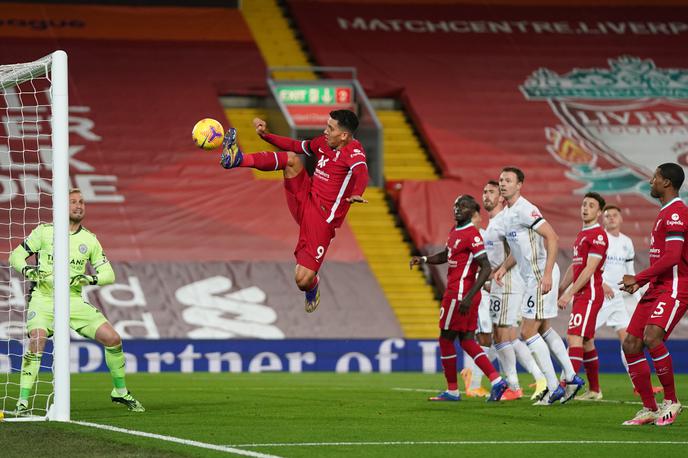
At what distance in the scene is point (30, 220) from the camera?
2067cm

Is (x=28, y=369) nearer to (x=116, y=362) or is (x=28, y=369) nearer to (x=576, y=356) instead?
(x=116, y=362)

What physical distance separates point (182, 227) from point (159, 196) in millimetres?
921

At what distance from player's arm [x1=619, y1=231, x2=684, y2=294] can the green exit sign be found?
15.6m

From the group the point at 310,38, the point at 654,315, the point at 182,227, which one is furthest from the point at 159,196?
the point at 654,315

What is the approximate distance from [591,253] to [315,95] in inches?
512

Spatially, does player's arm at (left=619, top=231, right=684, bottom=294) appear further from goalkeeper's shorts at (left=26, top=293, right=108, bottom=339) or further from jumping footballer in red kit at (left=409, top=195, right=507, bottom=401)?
goalkeeper's shorts at (left=26, top=293, right=108, bottom=339)

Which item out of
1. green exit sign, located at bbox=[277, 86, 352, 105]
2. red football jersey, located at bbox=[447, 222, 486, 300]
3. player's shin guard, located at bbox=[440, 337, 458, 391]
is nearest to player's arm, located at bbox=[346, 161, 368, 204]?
red football jersey, located at bbox=[447, 222, 486, 300]

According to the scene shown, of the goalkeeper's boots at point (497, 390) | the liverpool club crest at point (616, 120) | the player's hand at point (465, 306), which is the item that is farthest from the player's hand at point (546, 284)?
the liverpool club crest at point (616, 120)

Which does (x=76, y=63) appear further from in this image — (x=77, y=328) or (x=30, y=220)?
(x=77, y=328)

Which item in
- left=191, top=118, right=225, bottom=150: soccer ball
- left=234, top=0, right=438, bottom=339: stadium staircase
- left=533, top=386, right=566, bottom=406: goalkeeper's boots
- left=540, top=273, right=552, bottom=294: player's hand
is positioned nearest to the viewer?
left=191, top=118, right=225, bottom=150: soccer ball

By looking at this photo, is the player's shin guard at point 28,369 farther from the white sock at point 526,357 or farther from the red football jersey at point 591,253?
the red football jersey at point 591,253

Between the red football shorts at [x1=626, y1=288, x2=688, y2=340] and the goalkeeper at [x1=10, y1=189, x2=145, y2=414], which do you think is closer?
the red football shorts at [x1=626, y1=288, x2=688, y2=340]

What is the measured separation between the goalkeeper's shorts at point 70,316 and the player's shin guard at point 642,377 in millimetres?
4338

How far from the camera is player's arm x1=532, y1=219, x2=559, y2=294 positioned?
1134 cm
